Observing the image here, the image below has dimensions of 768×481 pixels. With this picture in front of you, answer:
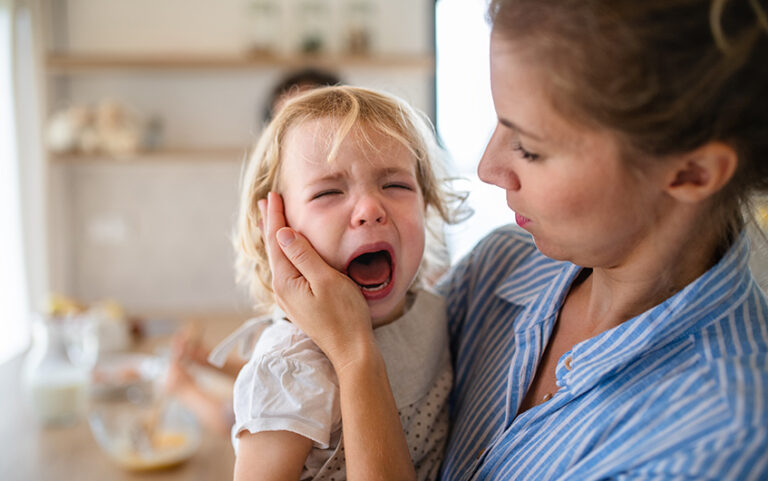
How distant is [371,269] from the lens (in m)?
0.95

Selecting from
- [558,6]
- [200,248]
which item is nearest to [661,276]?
[558,6]

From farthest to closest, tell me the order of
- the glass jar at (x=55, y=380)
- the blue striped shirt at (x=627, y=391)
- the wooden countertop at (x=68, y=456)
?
1. the glass jar at (x=55, y=380)
2. the wooden countertop at (x=68, y=456)
3. the blue striped shirt at (x=627, y=391)

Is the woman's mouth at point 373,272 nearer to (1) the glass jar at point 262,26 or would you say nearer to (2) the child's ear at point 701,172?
(2) the child's ear at point 701,172

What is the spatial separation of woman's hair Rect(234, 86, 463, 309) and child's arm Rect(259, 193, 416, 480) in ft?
0.38

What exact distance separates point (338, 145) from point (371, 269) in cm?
20

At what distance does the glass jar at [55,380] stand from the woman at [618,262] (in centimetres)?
139

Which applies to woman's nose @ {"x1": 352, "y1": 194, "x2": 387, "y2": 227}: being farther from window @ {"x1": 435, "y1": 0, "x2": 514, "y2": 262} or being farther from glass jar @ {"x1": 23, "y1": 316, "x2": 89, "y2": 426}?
window @ {"x1": 435, "y1": 0, "x2": 514, "y2": 262}

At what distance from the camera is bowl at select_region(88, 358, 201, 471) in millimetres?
1637

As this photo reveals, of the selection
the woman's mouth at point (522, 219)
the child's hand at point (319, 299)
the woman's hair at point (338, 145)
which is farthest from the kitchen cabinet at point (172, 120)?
the woman's mouth at point (522, 219)

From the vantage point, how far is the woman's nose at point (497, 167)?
74cm

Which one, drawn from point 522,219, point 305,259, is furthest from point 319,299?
point 522,219

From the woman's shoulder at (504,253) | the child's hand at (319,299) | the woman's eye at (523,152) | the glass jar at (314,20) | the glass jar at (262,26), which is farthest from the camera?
the glass jar at (314,20)

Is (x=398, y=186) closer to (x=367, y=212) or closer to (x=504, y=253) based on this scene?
(x=367, y=212)

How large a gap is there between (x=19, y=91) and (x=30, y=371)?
1898 millimetres
